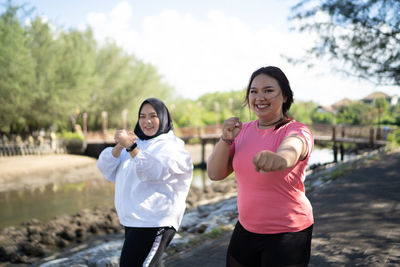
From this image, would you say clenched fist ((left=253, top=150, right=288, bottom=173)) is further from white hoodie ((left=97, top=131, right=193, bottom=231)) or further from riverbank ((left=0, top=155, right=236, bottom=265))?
riverbank ((left=0, top=155, right=236, bottom=265))

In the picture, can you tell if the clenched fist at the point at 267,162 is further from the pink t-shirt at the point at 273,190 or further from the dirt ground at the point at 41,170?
the dirt ground at the point at 41,170

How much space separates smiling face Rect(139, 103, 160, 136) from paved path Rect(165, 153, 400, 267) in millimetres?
2063

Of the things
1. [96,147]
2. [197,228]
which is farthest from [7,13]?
[197,228]

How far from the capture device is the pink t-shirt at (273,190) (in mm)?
1759

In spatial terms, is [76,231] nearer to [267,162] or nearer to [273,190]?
[273,190]

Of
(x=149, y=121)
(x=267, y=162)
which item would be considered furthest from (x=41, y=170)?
(x=267, y=162)

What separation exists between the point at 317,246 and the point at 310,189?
404 cm

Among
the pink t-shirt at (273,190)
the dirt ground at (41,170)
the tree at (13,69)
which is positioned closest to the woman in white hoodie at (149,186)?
the pink t-shirt at (273,190)

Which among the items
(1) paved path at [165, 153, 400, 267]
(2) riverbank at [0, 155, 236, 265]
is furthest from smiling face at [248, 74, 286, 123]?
(2) riverbank at [0, 155, 236, 265]

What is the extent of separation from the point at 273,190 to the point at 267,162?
0.46m

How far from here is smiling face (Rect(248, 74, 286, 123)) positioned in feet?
6.04

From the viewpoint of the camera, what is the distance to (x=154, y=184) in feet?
A: 8.11

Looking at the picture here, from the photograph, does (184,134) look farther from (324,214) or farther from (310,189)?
(324,214)

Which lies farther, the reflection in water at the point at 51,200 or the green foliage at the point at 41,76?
the green foliage at the point at 41,76
